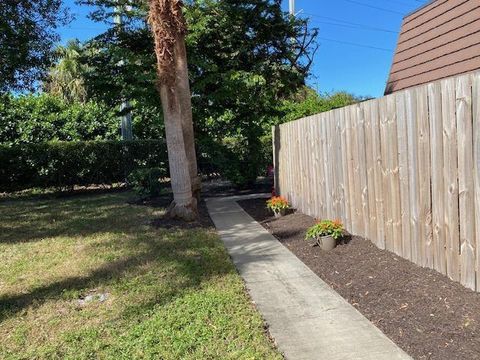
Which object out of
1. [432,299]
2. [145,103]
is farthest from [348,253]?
[145,103]

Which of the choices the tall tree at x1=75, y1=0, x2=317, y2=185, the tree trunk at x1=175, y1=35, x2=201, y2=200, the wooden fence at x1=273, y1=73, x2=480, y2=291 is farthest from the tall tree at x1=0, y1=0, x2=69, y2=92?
the wooden fence at x1=273, y1=73, x2=480, y2=291

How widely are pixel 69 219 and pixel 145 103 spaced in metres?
3.96

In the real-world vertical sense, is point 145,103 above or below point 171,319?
above

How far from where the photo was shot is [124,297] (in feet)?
15.4

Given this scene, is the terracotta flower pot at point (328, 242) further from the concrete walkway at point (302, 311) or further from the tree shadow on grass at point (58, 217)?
the tree shadow on grass at point (58, 217)

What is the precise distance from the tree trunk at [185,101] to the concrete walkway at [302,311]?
366 centimetres

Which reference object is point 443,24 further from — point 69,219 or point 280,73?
point 69,219

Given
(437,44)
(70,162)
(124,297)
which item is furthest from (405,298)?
(70,162)

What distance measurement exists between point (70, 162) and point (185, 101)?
6.93 m

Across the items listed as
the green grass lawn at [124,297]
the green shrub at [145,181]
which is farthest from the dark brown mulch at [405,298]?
the green shrub at [145,181]

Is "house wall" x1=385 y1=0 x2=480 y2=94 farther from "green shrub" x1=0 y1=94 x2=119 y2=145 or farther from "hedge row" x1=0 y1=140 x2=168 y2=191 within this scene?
"green shrub" x1=0 y1=94 x2=119 y2=145

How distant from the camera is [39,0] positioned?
11930 millimetres

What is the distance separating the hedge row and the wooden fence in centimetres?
987

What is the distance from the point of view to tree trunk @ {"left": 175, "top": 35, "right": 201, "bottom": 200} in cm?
912
